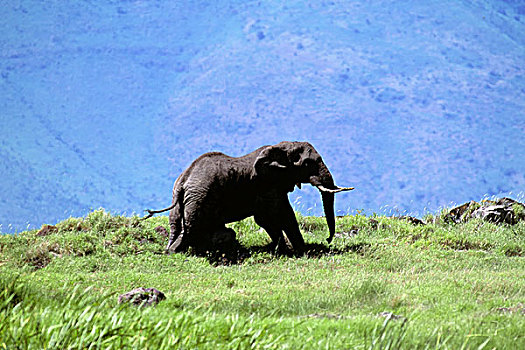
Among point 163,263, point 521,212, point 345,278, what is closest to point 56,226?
point 163,263

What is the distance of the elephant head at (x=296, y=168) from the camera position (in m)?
9.76

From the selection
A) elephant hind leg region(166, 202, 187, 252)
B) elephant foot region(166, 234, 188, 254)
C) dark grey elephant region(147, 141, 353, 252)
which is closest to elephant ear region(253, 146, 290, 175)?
dark grey elephant region(147, 141, 353, 252)

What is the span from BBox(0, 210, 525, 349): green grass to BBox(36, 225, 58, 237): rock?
0.06 meters

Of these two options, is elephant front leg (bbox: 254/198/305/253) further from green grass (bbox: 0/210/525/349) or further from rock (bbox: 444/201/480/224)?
rock (bbox: 444/201/480/224)

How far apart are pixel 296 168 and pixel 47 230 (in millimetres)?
4820

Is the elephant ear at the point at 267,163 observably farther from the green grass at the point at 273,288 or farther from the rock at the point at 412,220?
the rock at the point at 412,220

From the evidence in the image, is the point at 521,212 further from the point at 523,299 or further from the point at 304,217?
the point at 523,299

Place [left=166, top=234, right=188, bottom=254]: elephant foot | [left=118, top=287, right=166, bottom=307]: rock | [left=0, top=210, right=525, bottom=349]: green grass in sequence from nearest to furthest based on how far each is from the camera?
[left=0, top=210, right=525, bottom=349]: green grass
[left=118, top=287, right=166, bottom=307]: rock
[left=166, top=234, right=188, bottom=254]: elephant foot

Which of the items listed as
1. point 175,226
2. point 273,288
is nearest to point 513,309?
point 273,288

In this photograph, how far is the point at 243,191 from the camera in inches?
389

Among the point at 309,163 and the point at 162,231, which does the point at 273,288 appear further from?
the point at 162,231

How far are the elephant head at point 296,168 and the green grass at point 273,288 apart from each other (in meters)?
1.11

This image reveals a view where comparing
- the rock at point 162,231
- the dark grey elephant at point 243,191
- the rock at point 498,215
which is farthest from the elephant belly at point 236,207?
the rock at point 498,215

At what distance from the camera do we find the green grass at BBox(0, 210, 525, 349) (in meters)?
3.64
